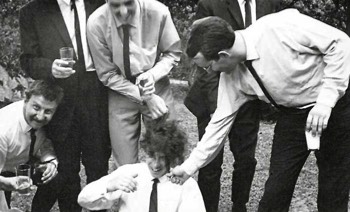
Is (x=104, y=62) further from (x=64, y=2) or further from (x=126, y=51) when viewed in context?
(x=64, y=2)

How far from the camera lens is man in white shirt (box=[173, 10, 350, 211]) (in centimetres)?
416

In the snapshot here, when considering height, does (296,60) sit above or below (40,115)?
above

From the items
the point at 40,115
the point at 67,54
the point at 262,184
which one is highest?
the point at 67,54

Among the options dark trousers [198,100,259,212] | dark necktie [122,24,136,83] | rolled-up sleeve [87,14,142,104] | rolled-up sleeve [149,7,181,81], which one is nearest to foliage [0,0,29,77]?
rolled-up sleeve [87,14,142,104]

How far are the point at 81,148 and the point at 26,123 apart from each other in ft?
1.89

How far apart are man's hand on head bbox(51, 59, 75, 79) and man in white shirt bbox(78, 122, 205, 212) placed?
0.78 meters

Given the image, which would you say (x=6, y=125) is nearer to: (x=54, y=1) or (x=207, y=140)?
(x=54, y=1)

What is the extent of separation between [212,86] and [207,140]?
88 centimetres

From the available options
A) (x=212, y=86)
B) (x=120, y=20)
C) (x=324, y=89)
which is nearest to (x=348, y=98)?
(x=324, y=89)

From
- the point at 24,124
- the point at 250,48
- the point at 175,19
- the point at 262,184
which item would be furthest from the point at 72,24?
the point at 175,19

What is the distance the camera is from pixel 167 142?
176 inches

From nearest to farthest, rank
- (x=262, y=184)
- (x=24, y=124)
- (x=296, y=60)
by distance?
(x=296, y=60) < (x=24, y=124) < (x=262, y=184)

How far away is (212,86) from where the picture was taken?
536 centimetres

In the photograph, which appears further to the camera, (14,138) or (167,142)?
(14,138)
